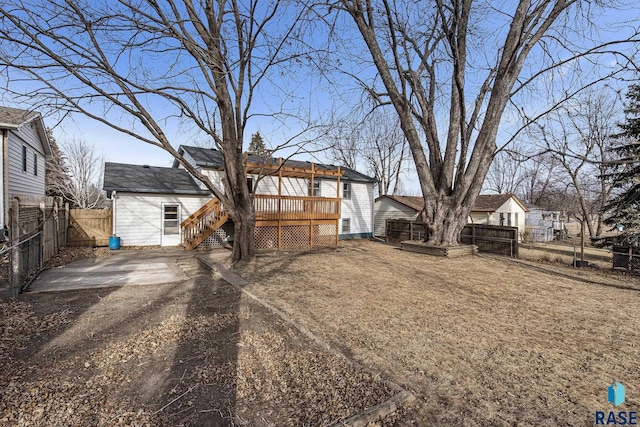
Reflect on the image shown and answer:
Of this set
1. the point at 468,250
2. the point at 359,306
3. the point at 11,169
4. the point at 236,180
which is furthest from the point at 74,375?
the point at 11,169

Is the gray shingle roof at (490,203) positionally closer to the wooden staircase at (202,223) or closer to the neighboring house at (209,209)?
the neighboring house at (209,209)

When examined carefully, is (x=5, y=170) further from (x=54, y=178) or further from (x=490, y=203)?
(x=490, y=203)

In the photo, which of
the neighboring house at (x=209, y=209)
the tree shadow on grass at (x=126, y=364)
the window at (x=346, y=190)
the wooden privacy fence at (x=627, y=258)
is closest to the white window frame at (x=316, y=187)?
the neighboring house at (x=209, y=209)

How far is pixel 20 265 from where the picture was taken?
543 cm

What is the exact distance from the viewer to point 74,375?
275 cm

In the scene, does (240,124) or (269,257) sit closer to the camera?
(240,124)

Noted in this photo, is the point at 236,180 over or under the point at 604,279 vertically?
over

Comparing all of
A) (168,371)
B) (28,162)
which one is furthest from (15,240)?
(28,162)

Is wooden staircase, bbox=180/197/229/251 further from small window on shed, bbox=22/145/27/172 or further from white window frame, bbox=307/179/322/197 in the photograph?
small window on shed, bbox=22/145/27/172

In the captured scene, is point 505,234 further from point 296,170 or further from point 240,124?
point 240,124

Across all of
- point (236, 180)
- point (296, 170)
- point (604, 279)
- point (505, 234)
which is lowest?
point (604, 279)

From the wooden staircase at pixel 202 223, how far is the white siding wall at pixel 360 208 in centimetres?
753

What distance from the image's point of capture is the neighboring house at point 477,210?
22266 mm

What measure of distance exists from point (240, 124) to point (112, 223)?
8.67 metres
